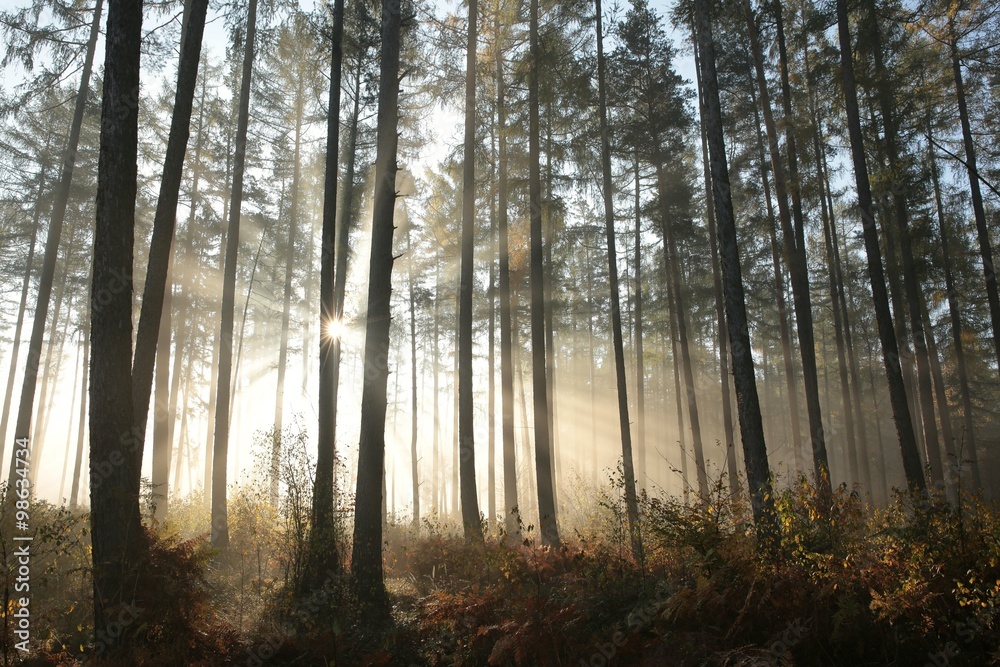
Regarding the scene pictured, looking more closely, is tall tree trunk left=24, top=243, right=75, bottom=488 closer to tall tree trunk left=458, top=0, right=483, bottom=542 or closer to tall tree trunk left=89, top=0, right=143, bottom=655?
tall tree trunk left=458, top=0, right=483, bottom=542

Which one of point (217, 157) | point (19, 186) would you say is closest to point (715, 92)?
point (217, 157)

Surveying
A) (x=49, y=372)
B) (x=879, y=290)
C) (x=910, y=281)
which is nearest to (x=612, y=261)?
(x=879, y=290)

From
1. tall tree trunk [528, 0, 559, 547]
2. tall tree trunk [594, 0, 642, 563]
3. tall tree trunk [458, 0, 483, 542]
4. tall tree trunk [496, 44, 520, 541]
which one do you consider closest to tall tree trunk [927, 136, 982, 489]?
tall tree trunk [594, 0, 642, 563]

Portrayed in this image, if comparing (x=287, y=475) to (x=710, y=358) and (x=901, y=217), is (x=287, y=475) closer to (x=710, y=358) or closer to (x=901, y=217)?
(x=901, y=217)

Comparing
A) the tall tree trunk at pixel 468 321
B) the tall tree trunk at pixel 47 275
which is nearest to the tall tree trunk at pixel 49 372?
the tall tree trunk at pixel 47 275

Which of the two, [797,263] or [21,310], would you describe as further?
[21,310]

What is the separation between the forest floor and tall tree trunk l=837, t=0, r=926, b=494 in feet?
17.4

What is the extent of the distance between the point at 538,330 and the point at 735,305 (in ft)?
15.6

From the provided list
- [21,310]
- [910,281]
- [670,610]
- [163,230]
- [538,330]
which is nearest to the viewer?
[670,610]

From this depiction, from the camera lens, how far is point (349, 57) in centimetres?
1269

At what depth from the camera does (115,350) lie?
5938 millimetres

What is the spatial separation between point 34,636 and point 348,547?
455 centimetres

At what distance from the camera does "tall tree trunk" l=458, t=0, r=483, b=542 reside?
476 inches

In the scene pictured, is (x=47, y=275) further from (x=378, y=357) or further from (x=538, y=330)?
(x=538, y=330)
